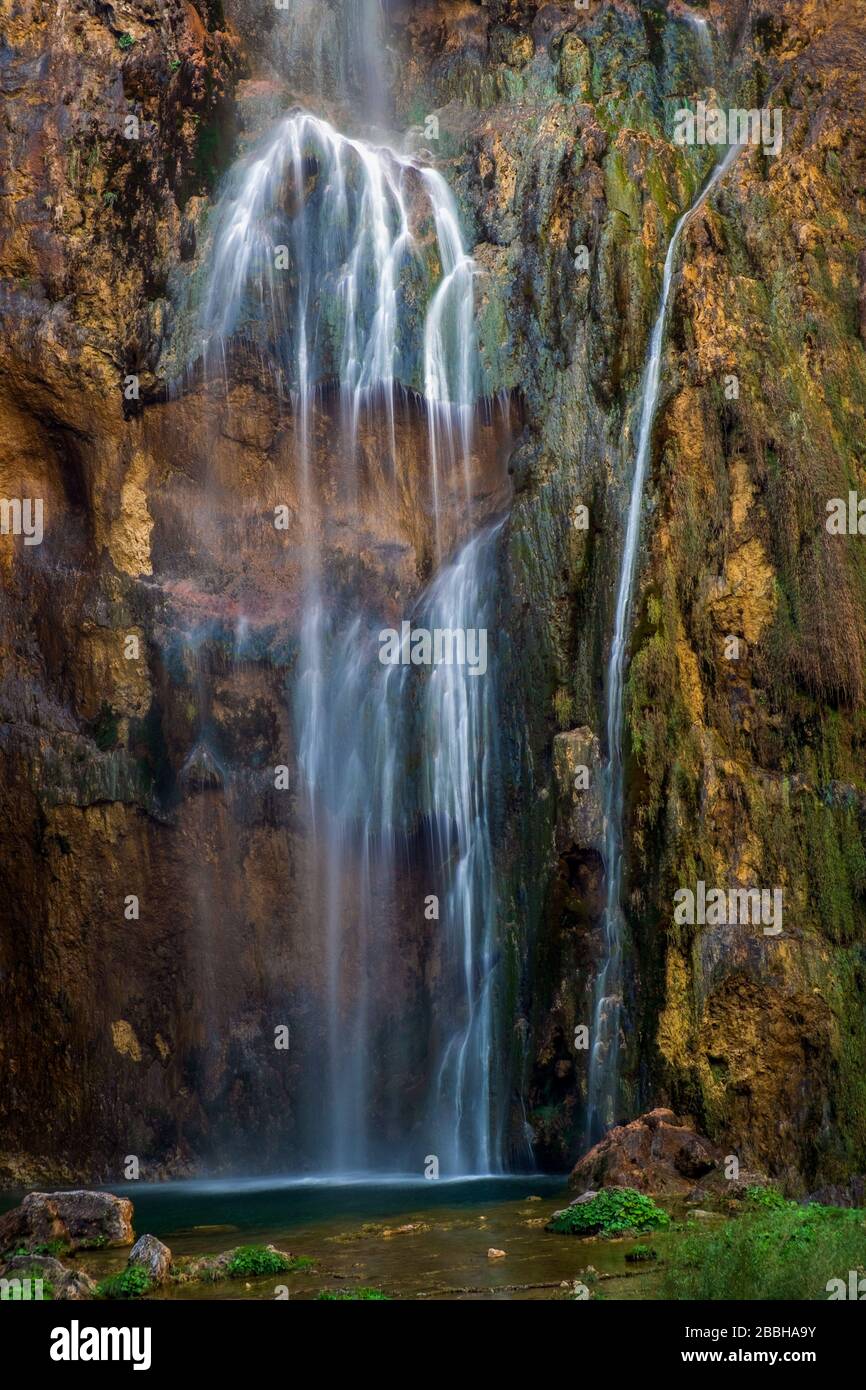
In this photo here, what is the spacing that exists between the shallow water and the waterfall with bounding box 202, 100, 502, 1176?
257 cm

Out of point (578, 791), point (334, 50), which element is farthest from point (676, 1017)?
point (334, 50)

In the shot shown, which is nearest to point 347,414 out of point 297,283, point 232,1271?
point 297,283

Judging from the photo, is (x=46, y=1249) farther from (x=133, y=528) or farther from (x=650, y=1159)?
(x=133, y=528)

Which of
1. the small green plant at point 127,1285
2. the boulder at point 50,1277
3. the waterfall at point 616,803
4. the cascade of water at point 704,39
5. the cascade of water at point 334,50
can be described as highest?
the cascade of water at point 334,50

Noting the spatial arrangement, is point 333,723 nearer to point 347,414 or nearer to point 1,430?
point 347,414

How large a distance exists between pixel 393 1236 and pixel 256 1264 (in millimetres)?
2478

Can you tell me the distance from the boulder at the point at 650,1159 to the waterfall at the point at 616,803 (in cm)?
197

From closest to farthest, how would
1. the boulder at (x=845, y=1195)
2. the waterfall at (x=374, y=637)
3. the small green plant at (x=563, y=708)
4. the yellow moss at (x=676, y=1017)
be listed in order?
the boulder at (x=845, y=1195)
the yellow moss at (x=676, y=1017)
the small green plant at (x=563, y=708)
the waterfall at (x=374, y=637)

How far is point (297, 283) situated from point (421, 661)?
797 cm

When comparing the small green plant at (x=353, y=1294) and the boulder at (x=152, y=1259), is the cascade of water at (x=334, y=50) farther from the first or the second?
the small green plant at (x=353, y=1294)

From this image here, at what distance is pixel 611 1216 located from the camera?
16516 millimetres

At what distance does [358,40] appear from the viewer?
3359 cm

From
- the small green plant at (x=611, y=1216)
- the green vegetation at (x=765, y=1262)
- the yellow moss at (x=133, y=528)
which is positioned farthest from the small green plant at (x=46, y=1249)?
the yellow moss at (x=133, y=528)

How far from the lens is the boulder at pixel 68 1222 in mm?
17000
